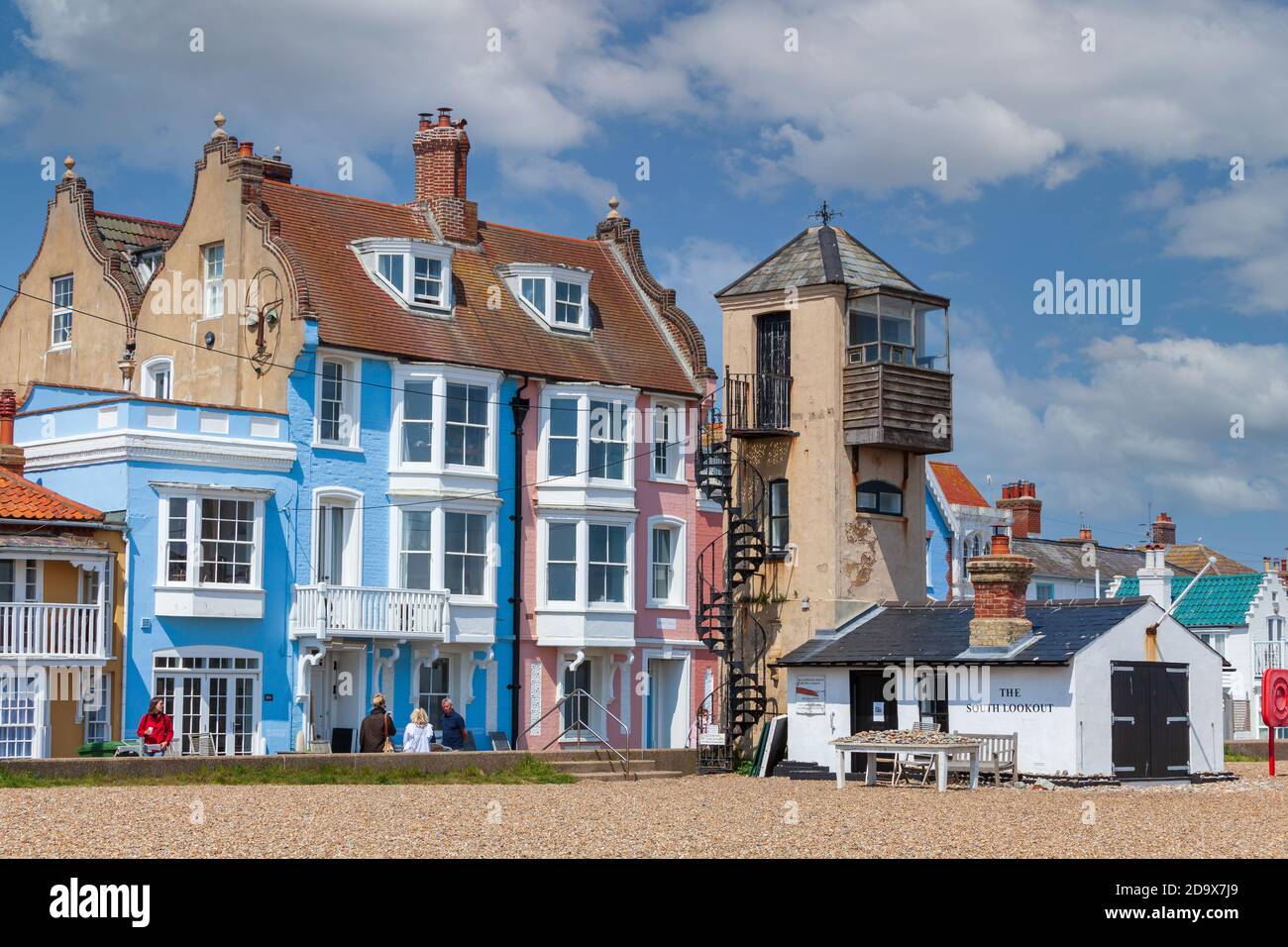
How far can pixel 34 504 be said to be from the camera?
34.2 m

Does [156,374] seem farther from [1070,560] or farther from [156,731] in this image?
[1070,560]

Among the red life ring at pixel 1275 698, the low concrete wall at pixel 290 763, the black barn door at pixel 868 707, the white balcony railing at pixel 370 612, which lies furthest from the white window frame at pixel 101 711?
the red life ring at pixel 1275 698

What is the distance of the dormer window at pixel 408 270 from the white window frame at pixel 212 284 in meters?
2.77

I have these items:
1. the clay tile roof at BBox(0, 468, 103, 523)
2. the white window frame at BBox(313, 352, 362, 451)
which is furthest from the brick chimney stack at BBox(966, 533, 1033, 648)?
the clay tile roof at BBox(0, 468, 103, 523)

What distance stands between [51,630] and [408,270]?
11.2m

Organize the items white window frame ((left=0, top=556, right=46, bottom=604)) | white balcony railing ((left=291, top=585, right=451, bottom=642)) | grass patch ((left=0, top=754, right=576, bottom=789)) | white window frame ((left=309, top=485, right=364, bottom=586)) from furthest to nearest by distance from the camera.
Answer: white window frame ((left=309, top=485, right=364, bottom=586)) < white balcony railing ((left=291, top=585, right=451, bottom=642)) < white window frame ((left=0, top=556, right=46, bottom=604)) < grass patch ((left=0, top=754, right=576, bottom=789))

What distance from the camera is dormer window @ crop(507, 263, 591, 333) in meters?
42.8

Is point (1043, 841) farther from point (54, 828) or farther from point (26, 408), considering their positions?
point (26, 408)

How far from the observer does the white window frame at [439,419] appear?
39.1 metres

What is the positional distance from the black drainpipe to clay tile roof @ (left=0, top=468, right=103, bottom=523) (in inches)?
357

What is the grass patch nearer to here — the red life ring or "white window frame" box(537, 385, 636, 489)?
"white window frame" box(537, 385, 636, 489)
